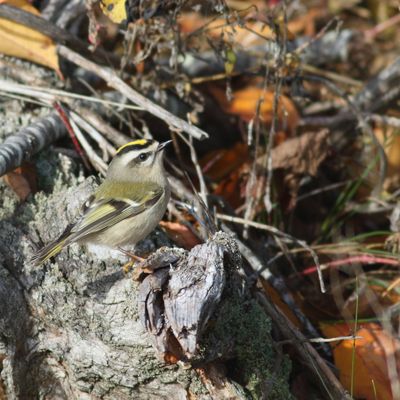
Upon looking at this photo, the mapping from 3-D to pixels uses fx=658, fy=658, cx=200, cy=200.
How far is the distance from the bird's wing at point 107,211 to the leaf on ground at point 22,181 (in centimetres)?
42

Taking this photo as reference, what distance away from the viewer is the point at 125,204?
10.4 feet

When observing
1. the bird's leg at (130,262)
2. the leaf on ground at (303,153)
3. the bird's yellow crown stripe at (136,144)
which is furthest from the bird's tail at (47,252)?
the leaf on ground at (303,153)

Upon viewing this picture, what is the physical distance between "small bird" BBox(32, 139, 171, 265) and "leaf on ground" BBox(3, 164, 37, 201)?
0.39m

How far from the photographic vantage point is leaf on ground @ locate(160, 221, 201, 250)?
129 inches

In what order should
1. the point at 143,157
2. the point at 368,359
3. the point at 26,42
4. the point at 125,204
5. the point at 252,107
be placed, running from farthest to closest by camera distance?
the point at 252,107 < the point at 26,42 < the point at 143,157 < the point at 125,204 < the point at 368,359

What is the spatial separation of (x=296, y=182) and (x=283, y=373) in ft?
4.71

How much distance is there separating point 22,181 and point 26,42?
0.92m

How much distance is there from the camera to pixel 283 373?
113 inches

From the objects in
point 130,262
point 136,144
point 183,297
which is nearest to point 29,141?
point 136,144

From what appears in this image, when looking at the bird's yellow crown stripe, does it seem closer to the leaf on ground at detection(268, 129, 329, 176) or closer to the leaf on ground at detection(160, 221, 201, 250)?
the leaf on ground at detection(160, 221, 201, 250)

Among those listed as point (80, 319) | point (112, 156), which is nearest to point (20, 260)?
point (80, 319)

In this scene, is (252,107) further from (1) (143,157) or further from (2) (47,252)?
(2) (47,252)

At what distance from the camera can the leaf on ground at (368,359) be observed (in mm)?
2883

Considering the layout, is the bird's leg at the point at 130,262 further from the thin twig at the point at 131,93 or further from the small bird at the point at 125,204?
the thin twig at the point at 131,93
